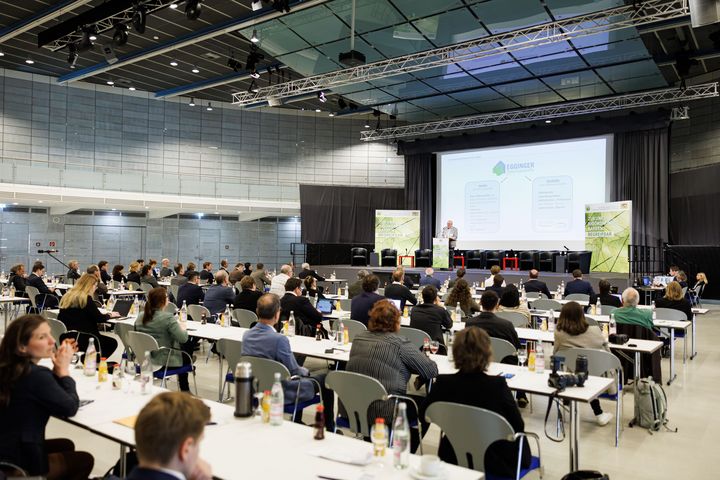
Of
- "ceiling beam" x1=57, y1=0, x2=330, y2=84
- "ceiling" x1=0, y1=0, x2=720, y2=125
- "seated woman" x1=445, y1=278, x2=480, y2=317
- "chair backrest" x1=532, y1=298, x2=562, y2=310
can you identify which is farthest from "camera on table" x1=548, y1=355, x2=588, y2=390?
"ceiling beam" x1=57, y1=0, x2=330, y2=84

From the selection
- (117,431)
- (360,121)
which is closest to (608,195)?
(360,121)

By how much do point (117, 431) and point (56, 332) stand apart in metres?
3.80

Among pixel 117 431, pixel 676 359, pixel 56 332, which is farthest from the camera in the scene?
pixel 676 359

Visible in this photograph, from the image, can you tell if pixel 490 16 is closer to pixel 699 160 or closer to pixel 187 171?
pixel 699 160

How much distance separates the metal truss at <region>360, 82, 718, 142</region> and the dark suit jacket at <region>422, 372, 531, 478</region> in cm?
1392

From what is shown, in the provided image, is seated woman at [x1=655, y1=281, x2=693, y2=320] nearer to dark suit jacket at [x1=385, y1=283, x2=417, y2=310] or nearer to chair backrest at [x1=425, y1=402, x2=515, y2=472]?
dark suit jacket at [x1=385, y1=283, x2=417, y2=310]

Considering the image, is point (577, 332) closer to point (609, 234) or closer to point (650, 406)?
point (650, 406)

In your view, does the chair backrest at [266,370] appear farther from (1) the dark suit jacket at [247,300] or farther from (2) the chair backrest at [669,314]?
(2) the chair backrest at [669,314]

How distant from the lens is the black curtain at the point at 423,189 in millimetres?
21234

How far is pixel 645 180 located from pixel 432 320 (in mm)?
12998

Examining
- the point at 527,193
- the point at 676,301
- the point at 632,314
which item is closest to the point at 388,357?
the point at 632,314

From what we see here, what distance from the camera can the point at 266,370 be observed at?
4.25 meters

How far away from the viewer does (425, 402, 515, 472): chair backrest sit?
9.80 ft

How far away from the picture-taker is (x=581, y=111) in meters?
16.8
